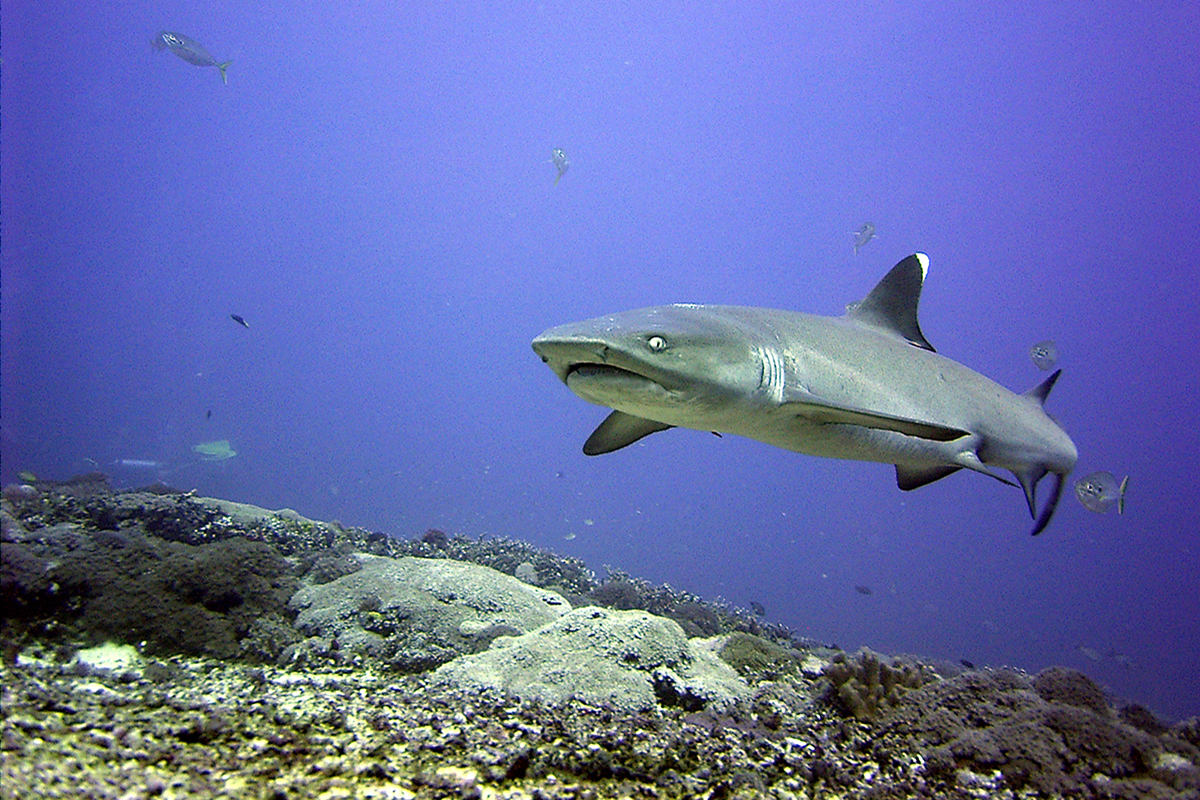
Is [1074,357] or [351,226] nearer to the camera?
[1074,357]

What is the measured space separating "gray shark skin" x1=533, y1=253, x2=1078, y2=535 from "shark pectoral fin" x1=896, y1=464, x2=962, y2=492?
1cm

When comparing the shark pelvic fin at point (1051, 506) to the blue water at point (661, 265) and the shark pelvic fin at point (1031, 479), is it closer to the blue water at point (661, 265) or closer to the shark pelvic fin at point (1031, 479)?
the shark pelvic fin at point (1031, 479)

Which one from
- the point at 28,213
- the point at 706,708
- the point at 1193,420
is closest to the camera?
the point at 706,708

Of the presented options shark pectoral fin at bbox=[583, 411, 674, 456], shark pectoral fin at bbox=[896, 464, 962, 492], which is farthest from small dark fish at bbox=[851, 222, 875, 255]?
shark pectoral fin at bbox=[583, 411, 674, 456]

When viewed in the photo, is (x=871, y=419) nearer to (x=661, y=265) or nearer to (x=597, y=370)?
(x=597, y=370)

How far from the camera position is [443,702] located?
9.89ft

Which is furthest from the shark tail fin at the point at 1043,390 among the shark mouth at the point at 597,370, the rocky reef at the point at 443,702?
the shark mouth at the point at 597,370

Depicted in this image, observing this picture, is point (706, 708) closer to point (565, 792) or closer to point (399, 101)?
point (565, 792)

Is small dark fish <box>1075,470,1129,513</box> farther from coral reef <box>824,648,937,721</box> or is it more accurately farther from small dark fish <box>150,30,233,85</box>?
small dark fish <box>150,30,233,85</box>

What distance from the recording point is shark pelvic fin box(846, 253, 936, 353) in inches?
209

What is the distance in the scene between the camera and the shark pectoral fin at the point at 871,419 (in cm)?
352

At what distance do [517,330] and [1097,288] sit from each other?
101 m

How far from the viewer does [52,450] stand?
186 ft

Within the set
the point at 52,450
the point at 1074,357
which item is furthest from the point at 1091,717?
the point at 1074,357
